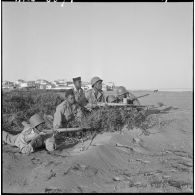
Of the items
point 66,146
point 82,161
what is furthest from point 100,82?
point 82,161

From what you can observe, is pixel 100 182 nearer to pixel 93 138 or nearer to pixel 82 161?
pixel 82 161

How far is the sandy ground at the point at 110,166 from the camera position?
4.32m

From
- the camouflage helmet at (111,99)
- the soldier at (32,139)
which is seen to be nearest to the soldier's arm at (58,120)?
the soldier at (32,139)

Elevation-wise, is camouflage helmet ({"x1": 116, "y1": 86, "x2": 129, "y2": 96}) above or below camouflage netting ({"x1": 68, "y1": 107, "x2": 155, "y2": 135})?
above

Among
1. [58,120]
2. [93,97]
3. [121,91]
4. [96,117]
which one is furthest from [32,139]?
[121,91]

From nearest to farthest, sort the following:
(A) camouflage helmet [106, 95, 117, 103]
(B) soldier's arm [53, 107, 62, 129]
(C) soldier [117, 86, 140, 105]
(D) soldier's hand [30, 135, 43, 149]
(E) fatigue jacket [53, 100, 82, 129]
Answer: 1. (D) soldier's hand [30, 135, 43, 149]
2. (B) soldier's arm [53, 107, 62, 129]
3. (E) fatigue jacket [53, 100, 82, 129]
4. (A) camouflage helmet [106, 95, 117, 103]
5. (C) soldier [117, 86, 140, 105]

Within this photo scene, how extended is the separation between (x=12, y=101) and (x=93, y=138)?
11.9ft

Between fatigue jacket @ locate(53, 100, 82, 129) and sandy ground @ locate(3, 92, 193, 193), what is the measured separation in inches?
33.0

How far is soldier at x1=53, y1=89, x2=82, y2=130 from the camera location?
22.2 feet

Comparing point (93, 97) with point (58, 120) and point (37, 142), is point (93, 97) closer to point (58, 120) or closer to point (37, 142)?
point (58, 120)

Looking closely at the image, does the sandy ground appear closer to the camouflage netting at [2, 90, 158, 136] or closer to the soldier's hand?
the soldier's hand

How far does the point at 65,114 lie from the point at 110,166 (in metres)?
2.35

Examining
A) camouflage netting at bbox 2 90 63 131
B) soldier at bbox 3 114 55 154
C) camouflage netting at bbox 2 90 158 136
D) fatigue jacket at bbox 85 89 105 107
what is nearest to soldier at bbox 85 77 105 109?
fatigue jacket at bbox 85 89 105 107

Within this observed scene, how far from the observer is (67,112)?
7098mm
